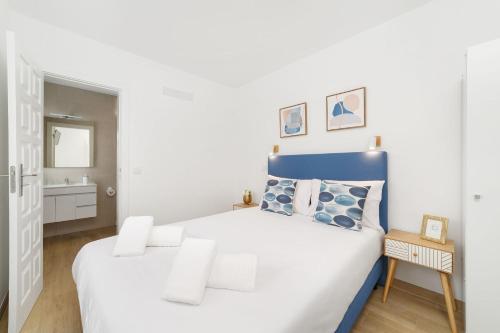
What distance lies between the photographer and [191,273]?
3.31 feet

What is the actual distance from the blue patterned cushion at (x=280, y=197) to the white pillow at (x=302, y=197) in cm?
10

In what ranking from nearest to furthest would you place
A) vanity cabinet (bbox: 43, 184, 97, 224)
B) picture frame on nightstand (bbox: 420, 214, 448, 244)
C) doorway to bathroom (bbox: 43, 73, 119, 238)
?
picture frame on nightstand (bbox: 420, 214, 448, 244) < vanity cabinet (bbox: 43, 184, 97, 224) < doorway to bathroom (bbox: 43, 73, 119, 238)

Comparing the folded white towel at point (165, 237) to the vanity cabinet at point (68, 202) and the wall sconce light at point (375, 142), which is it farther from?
the vanity cabinet at point (68, 202)

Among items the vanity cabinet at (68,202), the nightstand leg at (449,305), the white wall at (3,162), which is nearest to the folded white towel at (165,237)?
the white wall at (3,162)

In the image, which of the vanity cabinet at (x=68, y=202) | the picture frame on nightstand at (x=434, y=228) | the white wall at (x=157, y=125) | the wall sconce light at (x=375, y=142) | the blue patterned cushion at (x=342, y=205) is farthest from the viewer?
the vanity cabinet at (x=68, y=202)

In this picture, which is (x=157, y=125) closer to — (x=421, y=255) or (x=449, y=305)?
(x=421, y=255)

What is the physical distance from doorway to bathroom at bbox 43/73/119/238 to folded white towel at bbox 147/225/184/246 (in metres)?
2.78

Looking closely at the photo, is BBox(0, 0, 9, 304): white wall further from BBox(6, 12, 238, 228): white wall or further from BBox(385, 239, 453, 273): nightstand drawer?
BBox(385, 239, 453, 273): nightstand drawer

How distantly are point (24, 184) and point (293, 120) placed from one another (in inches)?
112

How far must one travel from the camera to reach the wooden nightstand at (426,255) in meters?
1.56

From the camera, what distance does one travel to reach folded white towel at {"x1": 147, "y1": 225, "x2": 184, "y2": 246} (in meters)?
1.56

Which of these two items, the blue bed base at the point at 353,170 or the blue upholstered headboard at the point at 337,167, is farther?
the blue upholstered headboard at the point at 337,167

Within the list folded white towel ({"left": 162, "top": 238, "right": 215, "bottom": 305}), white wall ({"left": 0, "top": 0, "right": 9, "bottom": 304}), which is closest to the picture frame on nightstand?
folded white towel ({"left": 162, "top": 238, "right": 215, "bottom": 305})

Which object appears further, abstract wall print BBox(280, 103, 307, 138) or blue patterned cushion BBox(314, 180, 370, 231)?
abstract wall print BBox(280, 103, 307, 138)
